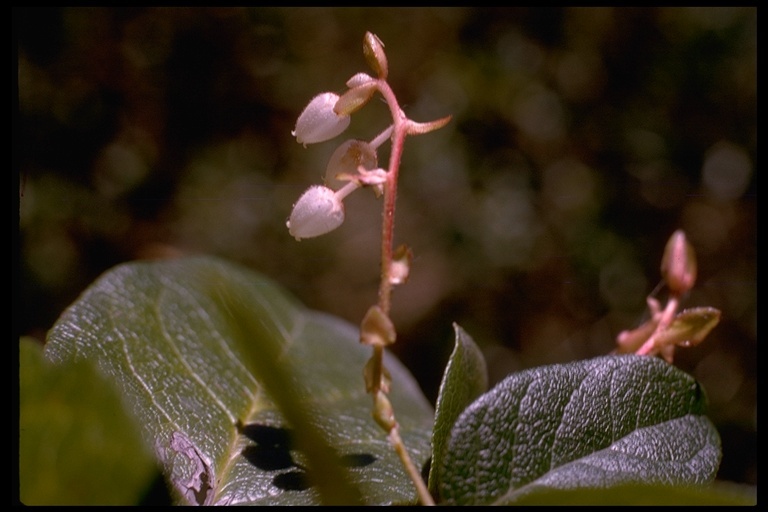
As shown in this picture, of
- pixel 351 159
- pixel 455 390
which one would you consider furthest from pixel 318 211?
pixel 455 390

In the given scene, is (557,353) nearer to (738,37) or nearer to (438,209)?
(438,209)

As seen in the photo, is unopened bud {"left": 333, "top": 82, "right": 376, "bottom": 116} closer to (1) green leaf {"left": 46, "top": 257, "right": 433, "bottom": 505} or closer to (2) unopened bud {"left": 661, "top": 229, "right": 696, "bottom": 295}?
(1) green leaf {"left": 46, "top": 257, "right": 433, "bottom": 505}

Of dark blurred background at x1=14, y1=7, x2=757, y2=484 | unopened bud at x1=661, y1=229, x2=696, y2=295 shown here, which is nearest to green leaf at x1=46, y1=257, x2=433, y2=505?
unopened bud at x1=661, y1=229, x2=696, y2=295

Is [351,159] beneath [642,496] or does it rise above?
above

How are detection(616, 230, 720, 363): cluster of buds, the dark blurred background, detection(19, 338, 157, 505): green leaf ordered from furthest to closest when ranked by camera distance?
the dark blurred background, detection(616, 230, 720, 363): cluster of buds, detection(19, 338, 157, 505): green leaf

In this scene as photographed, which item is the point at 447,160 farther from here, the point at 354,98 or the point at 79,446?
the point at 79,446

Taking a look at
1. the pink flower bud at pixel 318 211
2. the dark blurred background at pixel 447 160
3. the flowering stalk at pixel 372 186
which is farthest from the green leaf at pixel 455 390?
the dark blurred background at pixel 447 160

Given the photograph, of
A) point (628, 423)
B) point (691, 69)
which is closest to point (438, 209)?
point (691, 69)
